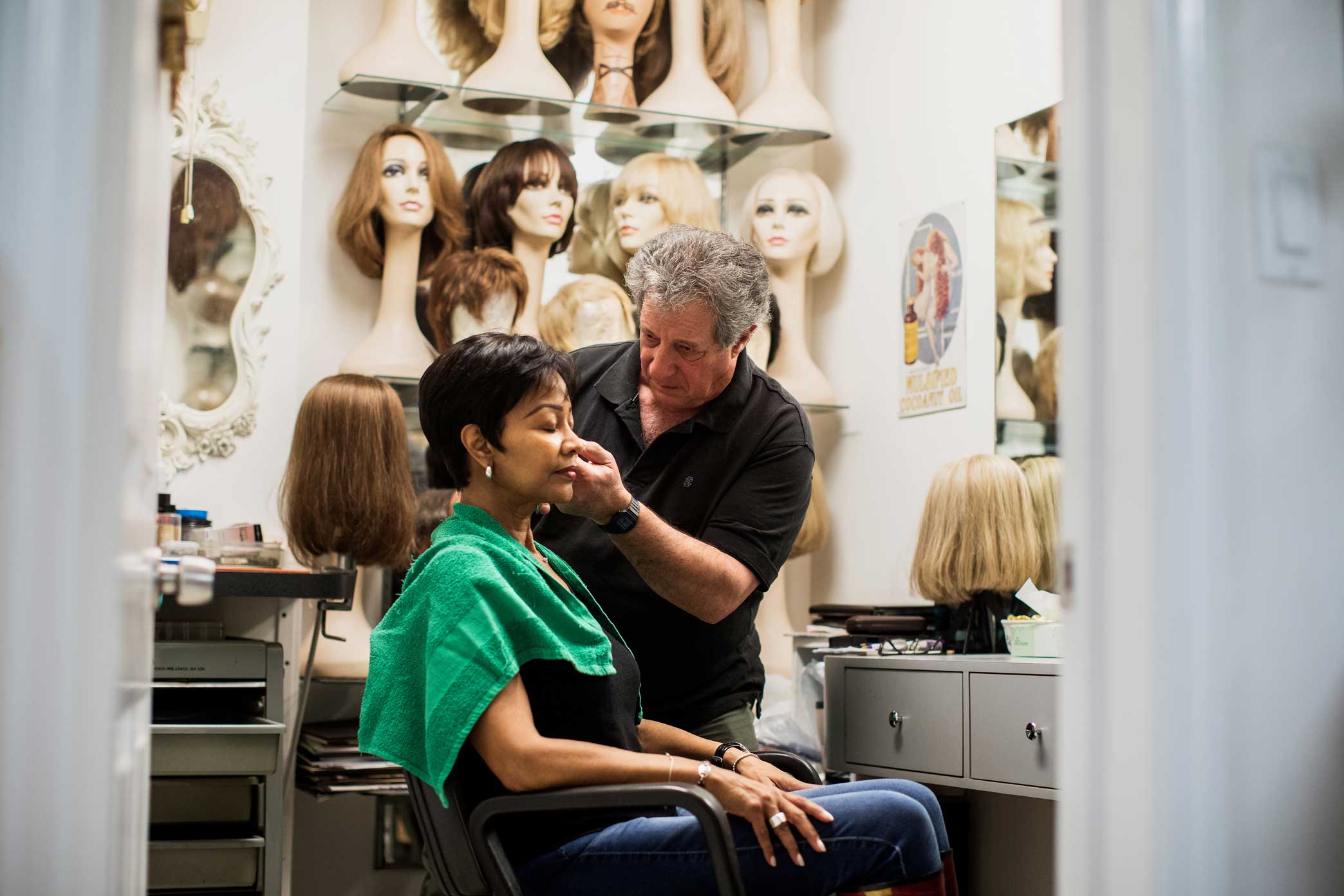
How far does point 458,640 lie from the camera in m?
1.86

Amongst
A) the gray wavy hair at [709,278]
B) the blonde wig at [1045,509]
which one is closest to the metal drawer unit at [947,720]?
the blonde wig at [1045,509]

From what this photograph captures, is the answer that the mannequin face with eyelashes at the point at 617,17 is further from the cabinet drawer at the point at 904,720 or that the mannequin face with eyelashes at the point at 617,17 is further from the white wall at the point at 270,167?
the cabinet drawer at the point at 904,720

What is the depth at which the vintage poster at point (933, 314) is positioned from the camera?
3805 mm

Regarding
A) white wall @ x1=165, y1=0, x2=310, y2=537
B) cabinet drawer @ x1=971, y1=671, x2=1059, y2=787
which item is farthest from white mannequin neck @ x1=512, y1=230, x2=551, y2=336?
cabinet drawer @ x1=971, y1=671, x2=1059, y2=787

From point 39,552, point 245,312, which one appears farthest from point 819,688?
point 39,552

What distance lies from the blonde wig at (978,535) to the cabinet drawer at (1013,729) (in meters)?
0.29

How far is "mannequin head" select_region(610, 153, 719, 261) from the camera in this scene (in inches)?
162

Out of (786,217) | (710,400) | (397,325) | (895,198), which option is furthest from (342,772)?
(895,198)

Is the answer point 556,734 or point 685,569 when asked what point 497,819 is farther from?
point 685,569

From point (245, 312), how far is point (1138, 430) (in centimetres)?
292

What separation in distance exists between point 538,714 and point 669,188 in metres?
2.44

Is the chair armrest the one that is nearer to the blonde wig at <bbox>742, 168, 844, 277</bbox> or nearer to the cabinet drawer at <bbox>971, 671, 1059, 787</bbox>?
the cabinet drawer at <bbox>971, 671, 1059, 787</bbox>

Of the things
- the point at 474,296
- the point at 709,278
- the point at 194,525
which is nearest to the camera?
the point at 709,278

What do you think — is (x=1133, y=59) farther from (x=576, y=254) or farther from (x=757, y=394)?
(x=576, y=254)
